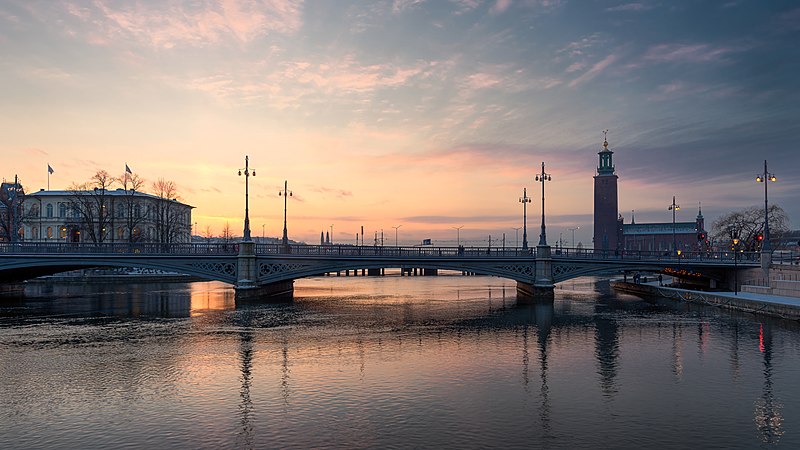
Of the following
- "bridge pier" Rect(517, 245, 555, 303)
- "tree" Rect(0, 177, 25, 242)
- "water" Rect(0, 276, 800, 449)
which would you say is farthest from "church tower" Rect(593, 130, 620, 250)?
"tree" Rect(0, 177, 25, 242)

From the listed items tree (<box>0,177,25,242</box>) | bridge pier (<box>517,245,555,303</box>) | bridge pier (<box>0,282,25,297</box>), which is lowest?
bridge pier (<box>0,282,25,297</box>)

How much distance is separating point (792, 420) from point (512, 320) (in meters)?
27.5

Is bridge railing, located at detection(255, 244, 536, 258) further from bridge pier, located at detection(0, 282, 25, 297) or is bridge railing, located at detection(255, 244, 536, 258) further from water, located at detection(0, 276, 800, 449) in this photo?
bridge pier, located at detection(0, 282, 25, 297)

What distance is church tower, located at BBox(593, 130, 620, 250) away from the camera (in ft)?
580

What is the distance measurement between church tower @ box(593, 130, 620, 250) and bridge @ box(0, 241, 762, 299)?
11349 cm

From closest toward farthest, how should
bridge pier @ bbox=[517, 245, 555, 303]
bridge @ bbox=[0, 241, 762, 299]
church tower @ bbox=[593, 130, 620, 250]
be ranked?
1. bridge @ bbox=[0, 241, 762, 299]
2. bridge pier @ bbox=[517, 245, 555, 303]
3. church tower @ bbox=[593, 130, 620, 250]

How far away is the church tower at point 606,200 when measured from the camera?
177 metres

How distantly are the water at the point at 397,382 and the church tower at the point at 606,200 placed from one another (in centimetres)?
13729

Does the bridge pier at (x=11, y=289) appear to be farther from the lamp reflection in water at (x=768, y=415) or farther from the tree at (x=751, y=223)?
the tree at (x=751, y=223)

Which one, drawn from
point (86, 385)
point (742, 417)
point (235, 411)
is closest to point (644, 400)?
point (742, 417)

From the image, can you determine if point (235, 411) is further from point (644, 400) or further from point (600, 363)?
point (600, 363)

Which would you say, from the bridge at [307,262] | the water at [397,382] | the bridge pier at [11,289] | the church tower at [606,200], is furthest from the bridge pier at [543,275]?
the church tower at [606,200]

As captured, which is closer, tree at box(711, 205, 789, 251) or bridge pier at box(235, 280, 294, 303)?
bridge pier at box(235, 280, 294, 303)

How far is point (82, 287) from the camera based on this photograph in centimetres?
8156
